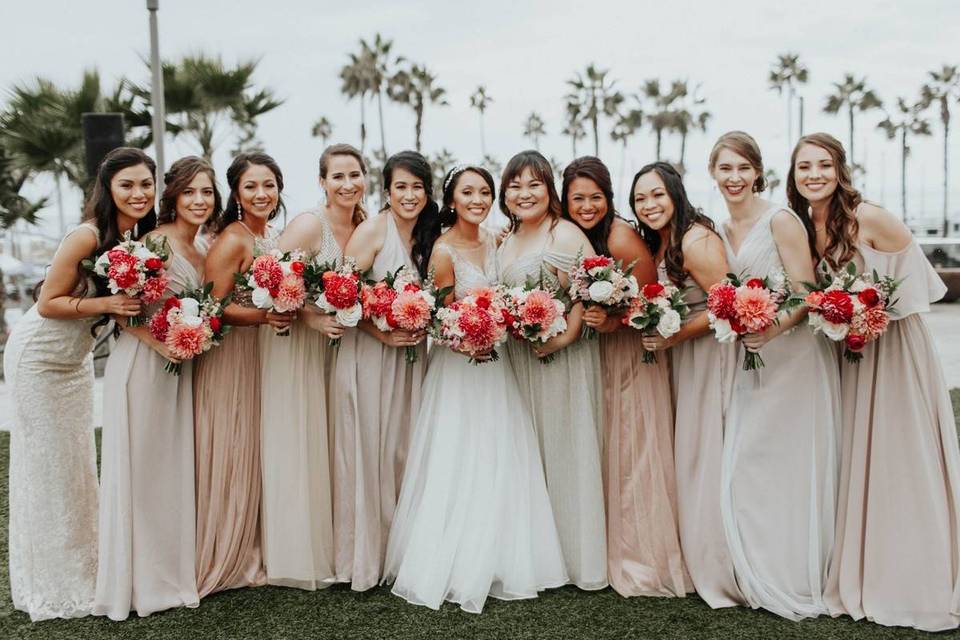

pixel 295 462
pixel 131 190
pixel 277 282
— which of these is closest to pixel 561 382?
pixel 295 462

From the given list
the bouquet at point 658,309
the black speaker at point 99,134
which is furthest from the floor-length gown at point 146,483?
the black speaker at point 99,134

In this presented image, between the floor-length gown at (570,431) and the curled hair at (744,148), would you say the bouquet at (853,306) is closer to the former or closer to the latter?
the curled hair at (744,148)

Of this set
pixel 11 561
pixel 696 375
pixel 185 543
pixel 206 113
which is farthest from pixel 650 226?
pixel 206 113

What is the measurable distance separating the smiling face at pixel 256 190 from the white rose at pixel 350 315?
39.9 inches

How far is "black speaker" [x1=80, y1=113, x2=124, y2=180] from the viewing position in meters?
9.42

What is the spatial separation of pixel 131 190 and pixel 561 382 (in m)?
2.98

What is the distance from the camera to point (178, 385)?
17.0ft

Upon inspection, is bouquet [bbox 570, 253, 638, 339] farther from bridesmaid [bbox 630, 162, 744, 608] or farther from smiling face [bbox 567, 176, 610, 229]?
smiling face [bbox 567, 176, 610, 229]

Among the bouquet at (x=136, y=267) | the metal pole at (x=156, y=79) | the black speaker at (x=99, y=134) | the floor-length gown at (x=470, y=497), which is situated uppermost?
the metal pole at (x=156, y=79)

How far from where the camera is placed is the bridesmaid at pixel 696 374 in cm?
504

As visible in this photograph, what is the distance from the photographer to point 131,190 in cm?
505

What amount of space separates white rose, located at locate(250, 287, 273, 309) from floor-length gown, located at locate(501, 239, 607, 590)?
155 cm

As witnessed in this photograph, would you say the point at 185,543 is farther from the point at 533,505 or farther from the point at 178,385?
the point at 533,505

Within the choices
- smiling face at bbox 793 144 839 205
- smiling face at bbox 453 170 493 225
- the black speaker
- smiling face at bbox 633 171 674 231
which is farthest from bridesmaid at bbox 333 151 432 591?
the black speaker
